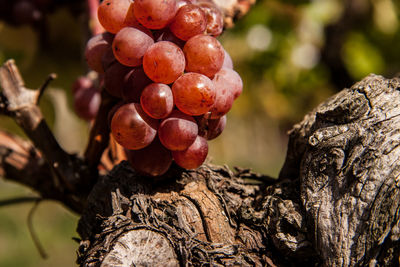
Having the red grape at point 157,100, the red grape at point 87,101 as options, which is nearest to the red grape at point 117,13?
the red grape at point 157,100

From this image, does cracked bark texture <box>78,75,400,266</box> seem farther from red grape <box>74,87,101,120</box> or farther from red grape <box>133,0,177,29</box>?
red grape <box>74,87,101,120</box>

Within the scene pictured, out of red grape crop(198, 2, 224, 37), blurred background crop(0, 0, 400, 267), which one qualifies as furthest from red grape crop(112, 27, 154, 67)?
blurred background crop(0, 0, 400, 267)

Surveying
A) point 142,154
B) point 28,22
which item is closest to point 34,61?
point 28,22

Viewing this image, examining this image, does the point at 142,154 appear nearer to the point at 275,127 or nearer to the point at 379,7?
the point at 379,7

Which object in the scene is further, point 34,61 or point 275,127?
point 275,127

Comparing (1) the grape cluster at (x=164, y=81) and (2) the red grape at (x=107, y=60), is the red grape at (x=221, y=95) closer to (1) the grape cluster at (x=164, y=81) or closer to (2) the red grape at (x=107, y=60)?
(1) the grape cluster at (x=164, y=81)

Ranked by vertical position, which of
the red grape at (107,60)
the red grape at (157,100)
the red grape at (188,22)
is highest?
the red grape at (188,22)

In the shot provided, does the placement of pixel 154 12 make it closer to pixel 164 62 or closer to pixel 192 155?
pixel 164 62

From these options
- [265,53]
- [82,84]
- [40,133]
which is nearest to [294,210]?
[40,133]
